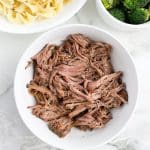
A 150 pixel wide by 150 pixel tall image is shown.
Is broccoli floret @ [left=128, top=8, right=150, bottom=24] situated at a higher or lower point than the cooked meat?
higher

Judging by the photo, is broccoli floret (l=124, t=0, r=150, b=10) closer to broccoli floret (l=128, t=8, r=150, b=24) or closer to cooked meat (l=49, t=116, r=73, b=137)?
broccoli floret (l=128, t=8, r=150, b=24)

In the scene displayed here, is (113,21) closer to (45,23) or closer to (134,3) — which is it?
(134,3)

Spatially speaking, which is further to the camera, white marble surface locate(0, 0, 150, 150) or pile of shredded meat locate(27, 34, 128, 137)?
white marble surface locate(0, 0, 150, 150)

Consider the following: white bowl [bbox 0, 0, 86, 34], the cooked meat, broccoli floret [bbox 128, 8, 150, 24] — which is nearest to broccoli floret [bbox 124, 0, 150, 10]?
broccoli floret [bbox 128, 8, 150, 24]

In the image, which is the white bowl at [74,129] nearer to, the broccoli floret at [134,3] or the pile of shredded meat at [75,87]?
the pile of shredded meat at [75,87]

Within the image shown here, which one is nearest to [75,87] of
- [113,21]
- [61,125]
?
[61,125]

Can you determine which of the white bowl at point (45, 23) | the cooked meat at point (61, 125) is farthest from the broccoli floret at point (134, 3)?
the cooked meat at point (61, 125)

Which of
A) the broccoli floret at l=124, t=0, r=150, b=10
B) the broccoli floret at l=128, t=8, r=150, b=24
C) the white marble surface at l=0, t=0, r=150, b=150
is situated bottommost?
the white marble surface at l=0, t=0, r=150, b=150
